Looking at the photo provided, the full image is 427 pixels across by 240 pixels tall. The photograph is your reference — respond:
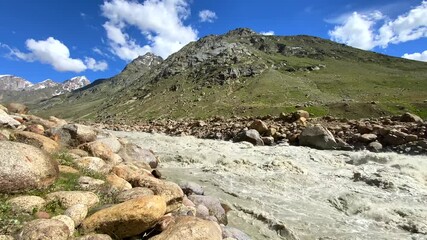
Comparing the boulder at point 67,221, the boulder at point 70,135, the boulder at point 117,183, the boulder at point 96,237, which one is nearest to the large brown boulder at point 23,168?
the boulder at point 67,221

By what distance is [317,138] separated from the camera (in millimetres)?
27922

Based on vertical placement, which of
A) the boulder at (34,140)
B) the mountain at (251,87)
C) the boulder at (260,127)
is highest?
the mountain at (251,87)

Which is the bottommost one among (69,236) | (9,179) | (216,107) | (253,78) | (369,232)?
(369,232)

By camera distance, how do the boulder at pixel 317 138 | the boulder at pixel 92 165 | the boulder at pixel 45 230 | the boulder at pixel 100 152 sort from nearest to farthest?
1. the boulder at pixel 45 230
2. the boulder at pixel 92 165
3. the boulder at pixel 100 152
4. the boulder at pixel 317 138

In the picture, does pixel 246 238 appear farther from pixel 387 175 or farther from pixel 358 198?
pixel 387 175

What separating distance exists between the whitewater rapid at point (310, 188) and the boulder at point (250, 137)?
67.5 inches

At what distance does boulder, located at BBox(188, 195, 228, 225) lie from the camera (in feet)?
42.0

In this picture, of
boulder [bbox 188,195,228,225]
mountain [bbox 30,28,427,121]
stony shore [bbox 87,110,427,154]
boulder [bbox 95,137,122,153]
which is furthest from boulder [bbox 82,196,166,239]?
mountain [bbox 30,28,427,121]

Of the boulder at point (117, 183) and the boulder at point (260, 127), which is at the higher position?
the boulder at point (260, 127)

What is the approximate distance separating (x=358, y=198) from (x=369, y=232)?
11.4ft

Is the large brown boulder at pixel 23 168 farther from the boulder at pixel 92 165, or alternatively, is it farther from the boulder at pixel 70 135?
the boulder at pixel 70 135

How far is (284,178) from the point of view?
1928 cm

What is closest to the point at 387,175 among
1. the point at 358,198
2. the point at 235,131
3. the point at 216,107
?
the point at 358,198

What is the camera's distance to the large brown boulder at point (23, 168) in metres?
8.91
